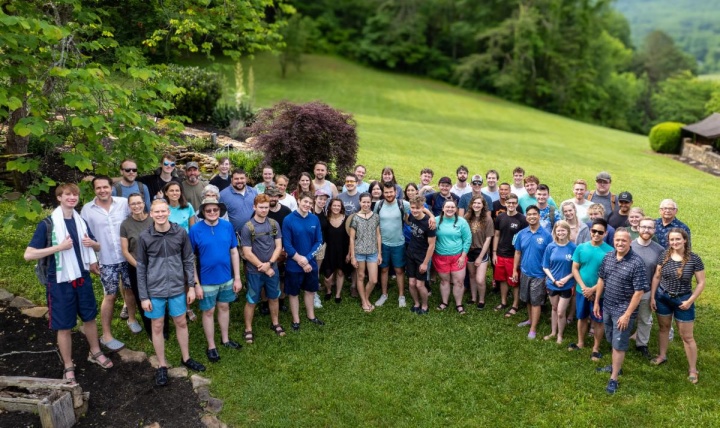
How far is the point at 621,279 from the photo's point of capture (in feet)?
17.8

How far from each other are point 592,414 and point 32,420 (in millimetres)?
5563

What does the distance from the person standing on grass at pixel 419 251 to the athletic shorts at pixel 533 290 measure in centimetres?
130

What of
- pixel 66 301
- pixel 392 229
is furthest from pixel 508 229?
pixel 66 301

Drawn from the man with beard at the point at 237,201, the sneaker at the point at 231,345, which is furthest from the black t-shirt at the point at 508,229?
the sneaker at the point at 231,345

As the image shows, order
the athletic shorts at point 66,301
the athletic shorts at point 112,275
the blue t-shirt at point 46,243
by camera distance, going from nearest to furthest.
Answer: the blue t-shirt at point 46,243
the athletic shorts at point 66,301
the athletic shorts at point 112,275

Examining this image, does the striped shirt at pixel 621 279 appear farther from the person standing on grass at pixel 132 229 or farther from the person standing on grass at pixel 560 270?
the person standing on grass at pixel 132 229

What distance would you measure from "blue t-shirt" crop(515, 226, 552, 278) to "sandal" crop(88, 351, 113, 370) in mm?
5230

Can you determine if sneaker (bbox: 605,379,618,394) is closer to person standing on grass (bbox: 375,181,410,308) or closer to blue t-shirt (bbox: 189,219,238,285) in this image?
person standing on grass (bbox: 375,181,410,308)

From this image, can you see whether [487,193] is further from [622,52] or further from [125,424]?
[622,52]

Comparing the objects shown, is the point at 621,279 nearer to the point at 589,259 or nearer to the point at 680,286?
the point at 589,259

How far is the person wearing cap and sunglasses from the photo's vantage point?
666 cm

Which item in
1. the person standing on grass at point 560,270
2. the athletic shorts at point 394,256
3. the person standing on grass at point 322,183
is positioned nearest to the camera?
the person standing on grass at point 560,270

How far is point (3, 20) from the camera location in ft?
14.1

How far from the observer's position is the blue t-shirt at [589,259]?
230 inches
